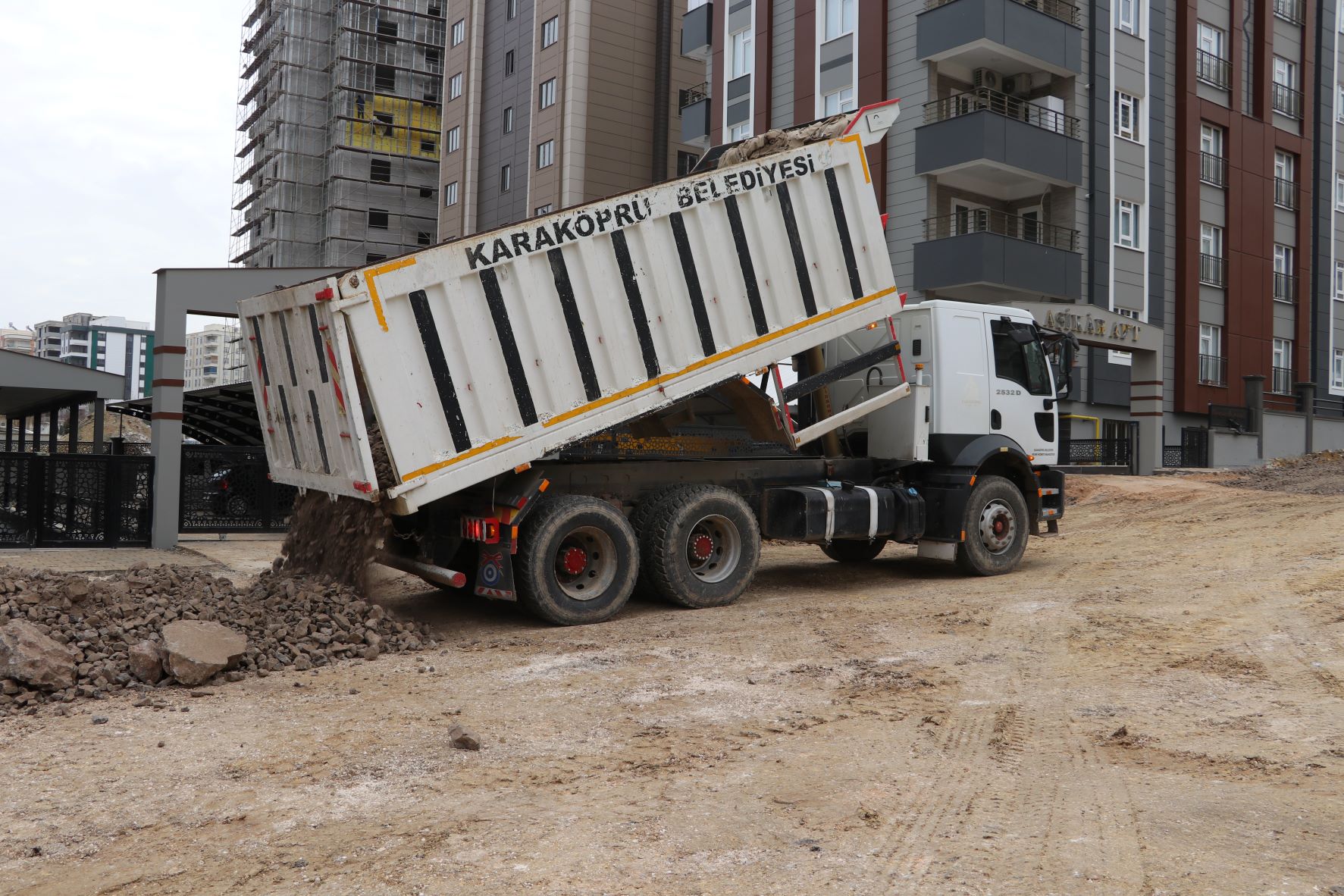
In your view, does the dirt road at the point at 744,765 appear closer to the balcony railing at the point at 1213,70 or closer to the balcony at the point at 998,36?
the balcony at the point at 998,36

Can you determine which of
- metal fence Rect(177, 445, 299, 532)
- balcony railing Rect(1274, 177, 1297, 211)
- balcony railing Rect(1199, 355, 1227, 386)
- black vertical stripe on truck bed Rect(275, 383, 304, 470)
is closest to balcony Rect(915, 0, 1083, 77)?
balcony railing Rect(1199, 355, 1227, 386)

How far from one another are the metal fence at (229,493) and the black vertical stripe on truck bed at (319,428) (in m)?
7.13

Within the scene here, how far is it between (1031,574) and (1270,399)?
25979 millimetres

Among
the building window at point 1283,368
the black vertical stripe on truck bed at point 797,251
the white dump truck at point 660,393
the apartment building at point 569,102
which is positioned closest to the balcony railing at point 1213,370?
the building window at point 1283,368

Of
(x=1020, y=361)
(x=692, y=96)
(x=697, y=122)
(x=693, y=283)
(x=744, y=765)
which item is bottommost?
(x=744, y=765)

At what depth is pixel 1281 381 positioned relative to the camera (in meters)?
33.8

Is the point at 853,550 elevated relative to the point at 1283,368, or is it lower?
lower

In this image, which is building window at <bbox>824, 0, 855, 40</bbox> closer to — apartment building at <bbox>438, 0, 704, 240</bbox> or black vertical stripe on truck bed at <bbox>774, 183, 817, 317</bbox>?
apartment building at <bbox>438, 0, 704, 240</bbox>

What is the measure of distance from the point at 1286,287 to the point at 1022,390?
91.0 feet

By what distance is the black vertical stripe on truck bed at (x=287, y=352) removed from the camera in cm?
872

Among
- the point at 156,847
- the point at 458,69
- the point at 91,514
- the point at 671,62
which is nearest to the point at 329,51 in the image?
the point at 458,69

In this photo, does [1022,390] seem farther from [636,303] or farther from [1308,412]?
[1308,412]

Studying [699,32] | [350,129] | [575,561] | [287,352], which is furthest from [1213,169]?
[350,129]

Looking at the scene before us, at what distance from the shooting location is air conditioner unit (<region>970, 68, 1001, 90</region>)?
26953mm
